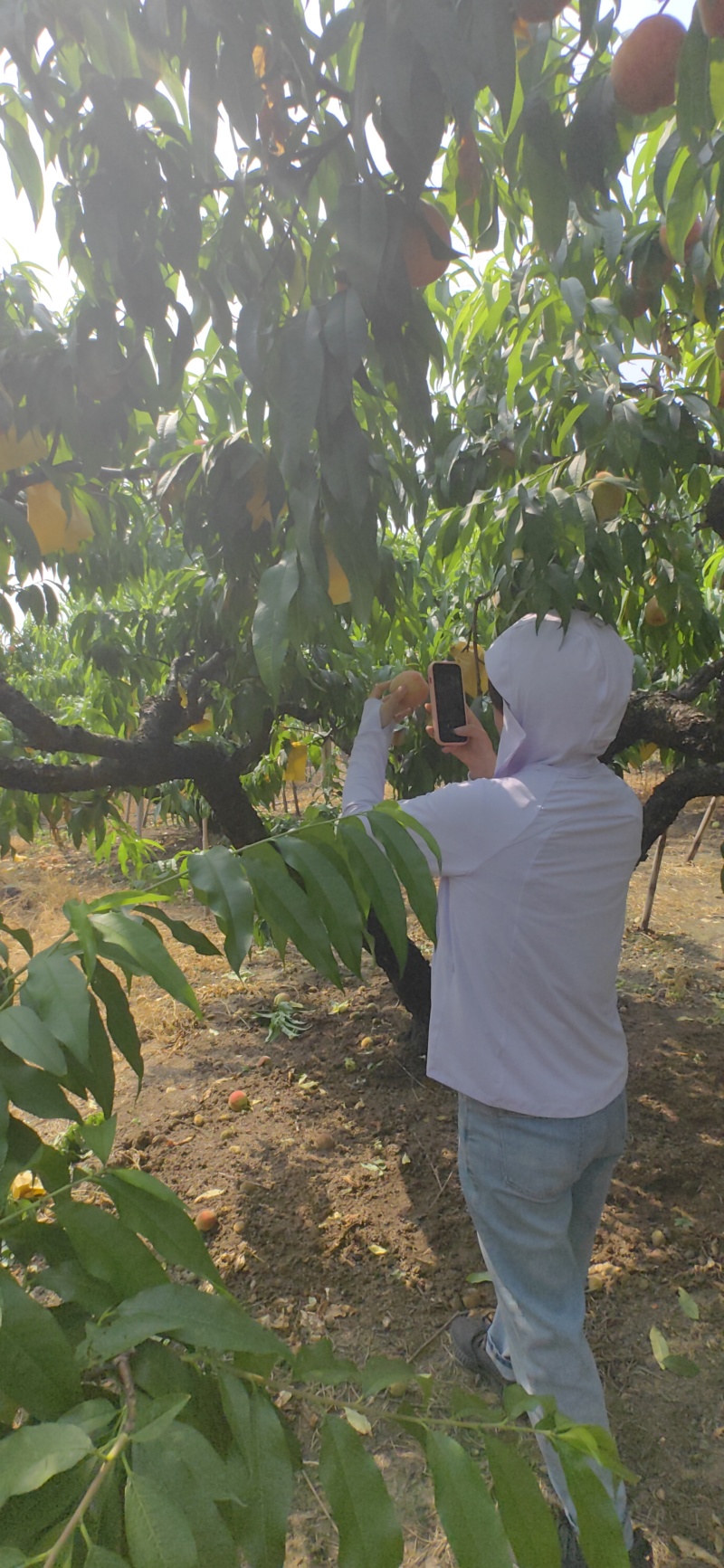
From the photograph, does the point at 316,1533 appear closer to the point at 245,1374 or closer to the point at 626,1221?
the point at 626,1221

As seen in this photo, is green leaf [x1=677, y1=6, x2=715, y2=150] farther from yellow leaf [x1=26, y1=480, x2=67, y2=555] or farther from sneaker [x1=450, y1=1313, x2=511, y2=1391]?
sneaker [x1=450, y1=1313, x2=511, y2=1391]

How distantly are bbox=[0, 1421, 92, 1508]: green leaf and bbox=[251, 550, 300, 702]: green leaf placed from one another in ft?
2.74

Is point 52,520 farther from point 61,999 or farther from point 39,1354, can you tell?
Answer: point 39,1354

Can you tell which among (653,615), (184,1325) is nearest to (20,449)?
(653,615)

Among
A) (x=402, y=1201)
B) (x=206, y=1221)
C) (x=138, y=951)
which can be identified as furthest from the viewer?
(x=402, y=1201)

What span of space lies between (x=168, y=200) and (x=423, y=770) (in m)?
2.16

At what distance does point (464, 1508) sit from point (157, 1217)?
11.4 inches

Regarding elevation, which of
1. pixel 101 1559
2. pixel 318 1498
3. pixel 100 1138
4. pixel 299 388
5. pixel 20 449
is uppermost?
pixel 20 449

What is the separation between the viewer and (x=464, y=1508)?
0.57 meters

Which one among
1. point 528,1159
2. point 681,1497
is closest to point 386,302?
point 528,1159

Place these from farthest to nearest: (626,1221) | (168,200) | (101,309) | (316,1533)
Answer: (626,1221) → (316,1533) → (101,309) → (168,200)

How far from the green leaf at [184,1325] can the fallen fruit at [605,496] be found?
6.52ft

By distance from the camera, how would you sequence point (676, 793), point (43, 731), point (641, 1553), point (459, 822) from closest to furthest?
point (459, 822), point (641, 1553), point (676, 793), point (43, 731)

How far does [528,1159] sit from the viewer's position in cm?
146
